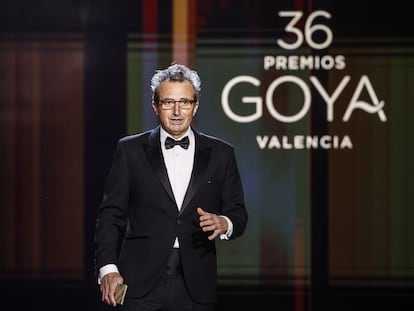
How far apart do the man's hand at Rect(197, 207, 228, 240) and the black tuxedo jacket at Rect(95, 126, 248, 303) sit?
0.13 m

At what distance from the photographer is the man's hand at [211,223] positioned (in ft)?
9.15

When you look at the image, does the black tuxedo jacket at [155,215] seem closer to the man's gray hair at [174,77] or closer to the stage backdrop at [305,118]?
the man's gray hair at [174,77]

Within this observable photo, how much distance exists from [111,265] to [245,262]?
1518mm

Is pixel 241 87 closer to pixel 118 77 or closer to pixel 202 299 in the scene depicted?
pixel 118 77

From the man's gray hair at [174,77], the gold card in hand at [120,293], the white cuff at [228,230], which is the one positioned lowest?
the gold card in hand at [120,293]

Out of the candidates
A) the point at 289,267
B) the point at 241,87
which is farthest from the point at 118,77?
the point at 289,267

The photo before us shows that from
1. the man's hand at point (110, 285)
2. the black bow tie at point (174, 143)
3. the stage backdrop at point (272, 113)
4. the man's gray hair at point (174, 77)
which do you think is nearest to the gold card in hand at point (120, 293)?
the man's hand at point (110, 285)

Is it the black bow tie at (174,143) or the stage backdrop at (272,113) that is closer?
the black bow tie at (174,143)

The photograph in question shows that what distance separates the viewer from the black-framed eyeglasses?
3.01 meters

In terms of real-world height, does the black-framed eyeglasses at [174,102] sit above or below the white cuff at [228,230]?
above

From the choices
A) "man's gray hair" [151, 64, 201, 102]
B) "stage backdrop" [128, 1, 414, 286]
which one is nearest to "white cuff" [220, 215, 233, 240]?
"man's gray hair" [151, 64, 201, 102]

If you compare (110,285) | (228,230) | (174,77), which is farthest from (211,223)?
(174,77)

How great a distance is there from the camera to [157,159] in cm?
305

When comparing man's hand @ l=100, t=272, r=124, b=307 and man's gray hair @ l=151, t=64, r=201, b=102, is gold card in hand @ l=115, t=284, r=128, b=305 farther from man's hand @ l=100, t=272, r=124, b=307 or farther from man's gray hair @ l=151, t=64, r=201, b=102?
man's gray hair @ l=151, t=64, r=201, b=102
